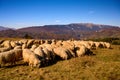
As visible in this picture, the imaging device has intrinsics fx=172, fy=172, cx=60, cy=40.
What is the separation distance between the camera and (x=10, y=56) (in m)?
Answer: 15.9

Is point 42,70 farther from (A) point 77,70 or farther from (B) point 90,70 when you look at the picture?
(B) point 90,70

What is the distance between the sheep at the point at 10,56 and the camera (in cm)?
1528

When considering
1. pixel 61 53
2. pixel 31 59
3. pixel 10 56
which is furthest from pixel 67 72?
pixel 10 56

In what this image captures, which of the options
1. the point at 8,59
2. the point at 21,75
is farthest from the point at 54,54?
the point at 21,75

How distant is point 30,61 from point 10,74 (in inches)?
112

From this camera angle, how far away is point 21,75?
13.1 metres

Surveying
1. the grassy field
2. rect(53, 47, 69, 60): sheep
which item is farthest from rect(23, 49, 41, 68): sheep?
rect(53, 47, 69, 60): sheep

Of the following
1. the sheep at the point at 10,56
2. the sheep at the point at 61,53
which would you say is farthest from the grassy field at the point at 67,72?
the sheep at the point at 61,53

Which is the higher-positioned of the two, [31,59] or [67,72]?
[31,59]

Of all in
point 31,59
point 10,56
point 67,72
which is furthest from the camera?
point 10,56

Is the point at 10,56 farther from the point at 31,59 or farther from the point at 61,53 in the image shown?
the point at 61,53

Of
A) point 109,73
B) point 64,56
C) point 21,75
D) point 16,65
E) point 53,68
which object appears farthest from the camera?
point 64,56

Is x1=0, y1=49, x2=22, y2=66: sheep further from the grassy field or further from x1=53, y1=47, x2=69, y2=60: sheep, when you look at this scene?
x1=53, y1=47, x2=69, y2=60: sheep

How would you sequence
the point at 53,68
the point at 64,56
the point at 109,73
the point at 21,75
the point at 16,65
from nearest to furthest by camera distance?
the point at 21,75, the point at 109,73, the point at 53,68, the point at 16,65, the point at 64,56
